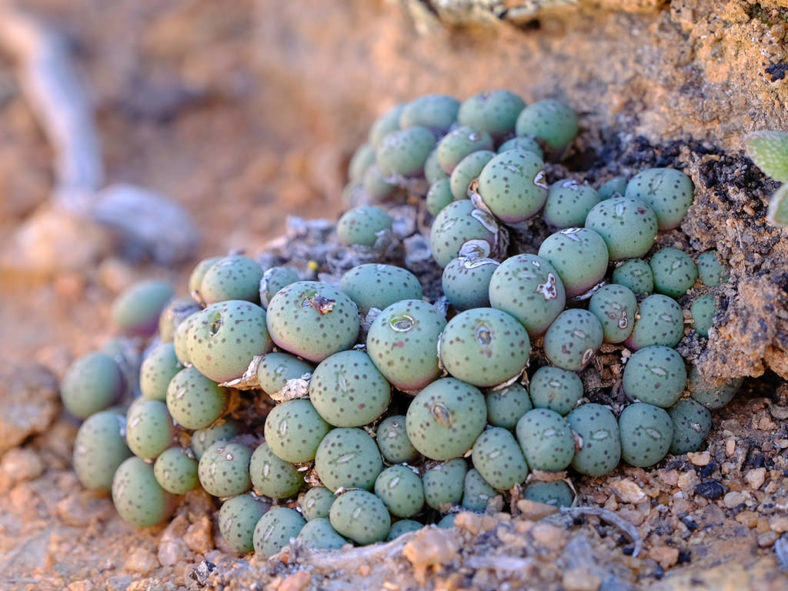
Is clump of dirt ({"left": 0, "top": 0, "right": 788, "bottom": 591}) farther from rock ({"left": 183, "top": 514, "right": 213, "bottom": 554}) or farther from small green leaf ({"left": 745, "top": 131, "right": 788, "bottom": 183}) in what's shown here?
small green leaf ({"left": 745, "top": 131, "right": 788, "bottom": 183})

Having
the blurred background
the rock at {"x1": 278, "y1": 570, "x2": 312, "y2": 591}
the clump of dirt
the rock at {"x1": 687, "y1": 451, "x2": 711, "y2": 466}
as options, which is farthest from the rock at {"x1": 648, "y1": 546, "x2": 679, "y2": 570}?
the blurred background

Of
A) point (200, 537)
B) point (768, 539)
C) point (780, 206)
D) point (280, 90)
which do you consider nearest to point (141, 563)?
point (200, 537)

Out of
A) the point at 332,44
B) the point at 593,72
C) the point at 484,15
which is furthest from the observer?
the point at 332,44

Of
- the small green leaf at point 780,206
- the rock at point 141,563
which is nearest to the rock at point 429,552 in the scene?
the rock at point 141,563

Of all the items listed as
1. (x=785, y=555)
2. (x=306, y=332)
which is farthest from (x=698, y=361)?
(x=306, y=332)

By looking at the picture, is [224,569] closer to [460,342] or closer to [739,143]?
[460,342]

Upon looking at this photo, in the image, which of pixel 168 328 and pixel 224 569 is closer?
pixel 224 569

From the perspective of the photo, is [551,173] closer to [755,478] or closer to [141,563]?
[755,478]
